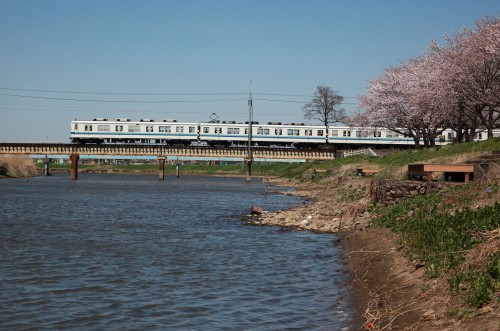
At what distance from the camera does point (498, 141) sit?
1278 inches

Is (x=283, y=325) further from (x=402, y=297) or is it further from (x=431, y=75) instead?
(x=431, y=75)

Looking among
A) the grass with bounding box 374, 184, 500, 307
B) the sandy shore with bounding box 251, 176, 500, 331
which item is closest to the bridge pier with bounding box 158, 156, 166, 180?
the sandy shore with bounding box 251, 176, 500, 331

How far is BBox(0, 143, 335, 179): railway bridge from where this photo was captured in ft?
279

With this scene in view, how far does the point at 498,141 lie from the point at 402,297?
24.8 meters

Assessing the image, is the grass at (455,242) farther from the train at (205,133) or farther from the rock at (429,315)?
the train at (205,133)

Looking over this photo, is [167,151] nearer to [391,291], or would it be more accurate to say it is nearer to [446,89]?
[446,89]

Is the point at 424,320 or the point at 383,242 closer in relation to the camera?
the point at 424,320

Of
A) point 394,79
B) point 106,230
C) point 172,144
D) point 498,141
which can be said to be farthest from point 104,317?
point 172,144

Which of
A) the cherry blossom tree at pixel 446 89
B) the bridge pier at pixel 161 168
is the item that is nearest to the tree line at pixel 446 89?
the cherry blossom tree at pixel 446 89

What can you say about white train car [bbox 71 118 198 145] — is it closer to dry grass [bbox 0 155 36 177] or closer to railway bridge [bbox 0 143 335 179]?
railway bridge [bbox 0 143 335 179]

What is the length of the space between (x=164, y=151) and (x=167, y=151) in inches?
16.3

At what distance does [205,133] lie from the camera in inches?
3605

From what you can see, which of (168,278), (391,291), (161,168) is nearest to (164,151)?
(161,168)

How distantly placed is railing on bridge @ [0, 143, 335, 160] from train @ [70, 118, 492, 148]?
3482 millimetres
